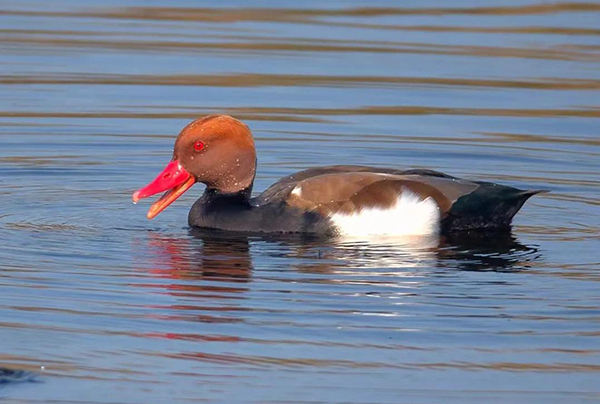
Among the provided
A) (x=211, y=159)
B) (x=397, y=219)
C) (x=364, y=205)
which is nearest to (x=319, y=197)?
(x=364, y=205)

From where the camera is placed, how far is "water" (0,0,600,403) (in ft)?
22.7

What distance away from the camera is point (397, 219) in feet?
33.2

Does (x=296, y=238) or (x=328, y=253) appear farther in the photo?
(x=296, y=238)

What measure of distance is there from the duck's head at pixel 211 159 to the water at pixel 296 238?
13.5 inches

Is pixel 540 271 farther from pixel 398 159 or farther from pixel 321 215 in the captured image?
pixel 398 159

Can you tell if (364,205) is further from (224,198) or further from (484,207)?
(224,198)

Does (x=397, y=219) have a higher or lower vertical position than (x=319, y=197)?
lower

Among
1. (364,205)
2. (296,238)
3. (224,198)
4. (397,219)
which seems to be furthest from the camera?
(224,198)

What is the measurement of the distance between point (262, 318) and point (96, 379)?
1273 millimetres

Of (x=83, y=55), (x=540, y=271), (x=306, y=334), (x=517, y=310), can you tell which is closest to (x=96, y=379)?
(x=306, y=334)

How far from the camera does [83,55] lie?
17.0 meters

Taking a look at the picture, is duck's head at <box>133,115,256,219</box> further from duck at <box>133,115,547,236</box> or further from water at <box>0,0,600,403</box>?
water at <box>0,0,600,403</box>

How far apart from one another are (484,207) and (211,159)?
191 centimetres

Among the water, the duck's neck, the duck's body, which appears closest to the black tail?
the duck's body
